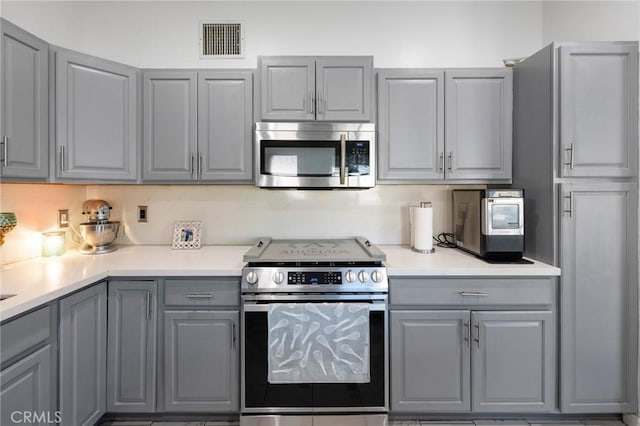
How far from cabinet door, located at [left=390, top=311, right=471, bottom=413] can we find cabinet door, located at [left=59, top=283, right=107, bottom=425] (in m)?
1.62

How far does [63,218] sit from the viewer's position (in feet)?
7.56

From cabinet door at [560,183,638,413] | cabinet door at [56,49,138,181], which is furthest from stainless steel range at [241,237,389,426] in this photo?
cabinet door at [56,49,138,181]

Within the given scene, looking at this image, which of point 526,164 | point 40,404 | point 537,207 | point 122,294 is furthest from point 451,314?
point 40,404

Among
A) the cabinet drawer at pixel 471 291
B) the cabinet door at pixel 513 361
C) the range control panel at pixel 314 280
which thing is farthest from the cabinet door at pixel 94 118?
the cabinet door at pixel 513 361

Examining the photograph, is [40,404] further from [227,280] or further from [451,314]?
[451,314]

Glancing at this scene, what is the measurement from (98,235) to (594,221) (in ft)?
10.1

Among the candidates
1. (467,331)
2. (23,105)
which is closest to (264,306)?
(467,331)

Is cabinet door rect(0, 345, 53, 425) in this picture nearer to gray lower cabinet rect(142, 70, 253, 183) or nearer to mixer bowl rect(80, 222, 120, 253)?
mixer bowl rect(80, 222, 120, 253)

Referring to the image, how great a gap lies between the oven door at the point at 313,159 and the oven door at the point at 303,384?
Result: 29.1 inches

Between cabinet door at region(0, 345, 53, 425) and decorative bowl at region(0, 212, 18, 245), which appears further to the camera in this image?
decorative bowl at region(0, 212, 18, 245)

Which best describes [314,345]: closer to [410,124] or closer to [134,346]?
[134,346]

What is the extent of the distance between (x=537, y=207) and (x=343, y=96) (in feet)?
4.56

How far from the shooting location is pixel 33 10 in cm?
208

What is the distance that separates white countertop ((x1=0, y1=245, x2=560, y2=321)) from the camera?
1506 mm
